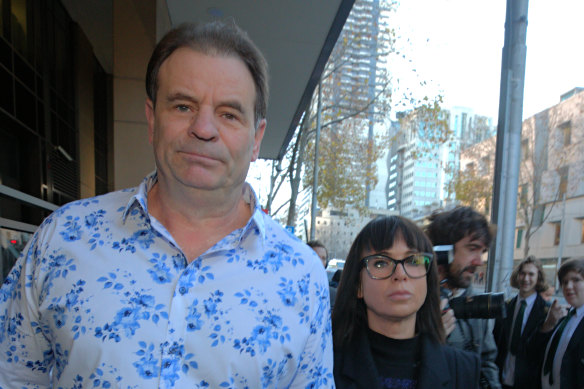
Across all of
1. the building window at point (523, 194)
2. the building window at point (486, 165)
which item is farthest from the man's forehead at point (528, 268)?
the building window at point (523, 194)

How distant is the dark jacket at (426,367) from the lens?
5.57 ft

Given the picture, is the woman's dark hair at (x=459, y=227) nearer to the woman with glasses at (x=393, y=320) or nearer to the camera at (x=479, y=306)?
the camera at (x=479, y=306)

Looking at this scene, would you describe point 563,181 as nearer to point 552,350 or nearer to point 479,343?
point 552,350

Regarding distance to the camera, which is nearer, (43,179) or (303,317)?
(303,317)

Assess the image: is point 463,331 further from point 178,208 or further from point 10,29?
point 10,29

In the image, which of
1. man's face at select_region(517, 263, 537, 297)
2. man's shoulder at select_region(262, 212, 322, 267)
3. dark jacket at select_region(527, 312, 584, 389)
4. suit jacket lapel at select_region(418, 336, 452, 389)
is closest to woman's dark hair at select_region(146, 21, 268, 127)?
man's shoulder at select_region(262, 212, 322, 267)

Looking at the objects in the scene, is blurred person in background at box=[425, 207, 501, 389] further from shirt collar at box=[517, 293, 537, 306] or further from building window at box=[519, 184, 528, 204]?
building window at box=[519, 184, 528, 204]

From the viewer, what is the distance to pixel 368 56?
57.6 feet

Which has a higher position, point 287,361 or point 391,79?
point 391,79

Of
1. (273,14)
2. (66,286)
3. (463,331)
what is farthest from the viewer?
(273,14)

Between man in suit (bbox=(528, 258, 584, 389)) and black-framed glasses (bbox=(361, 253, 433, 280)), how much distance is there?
2463 millimetres

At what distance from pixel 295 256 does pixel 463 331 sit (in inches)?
53.7

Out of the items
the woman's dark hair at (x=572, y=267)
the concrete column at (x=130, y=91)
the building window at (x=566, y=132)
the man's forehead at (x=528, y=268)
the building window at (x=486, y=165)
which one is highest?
the building window at (x=566, y=132)

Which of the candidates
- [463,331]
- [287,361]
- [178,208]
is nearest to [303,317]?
[287,361]
